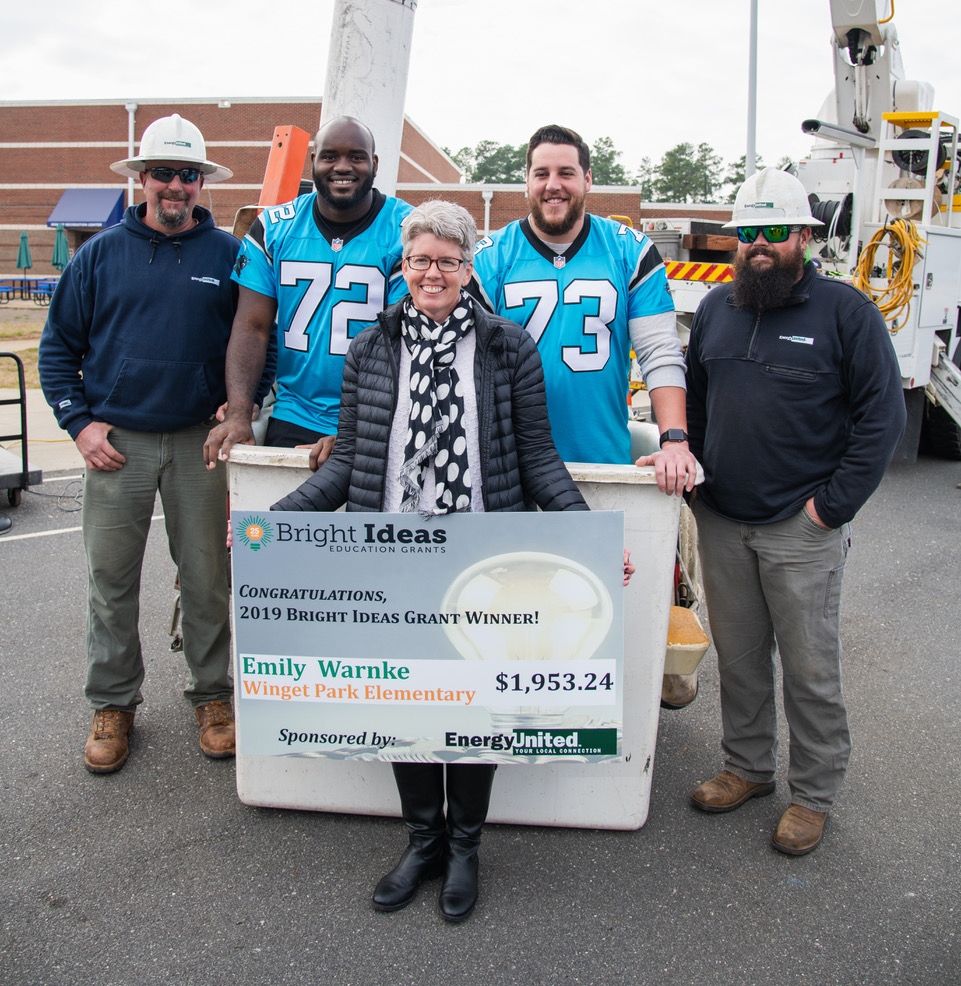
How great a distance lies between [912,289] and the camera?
8891 millimetres

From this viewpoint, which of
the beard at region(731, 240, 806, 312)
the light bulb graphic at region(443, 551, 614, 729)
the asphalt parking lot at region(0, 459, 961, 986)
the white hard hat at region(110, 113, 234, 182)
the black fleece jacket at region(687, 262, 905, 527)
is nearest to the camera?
the asphalt parking lot at region(0, 459, 961, 986)

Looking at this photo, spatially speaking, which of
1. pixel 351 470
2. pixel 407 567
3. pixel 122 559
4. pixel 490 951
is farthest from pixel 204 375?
pixel 490 951

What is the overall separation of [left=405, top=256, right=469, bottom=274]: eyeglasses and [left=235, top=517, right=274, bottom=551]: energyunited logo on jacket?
34.9 inches

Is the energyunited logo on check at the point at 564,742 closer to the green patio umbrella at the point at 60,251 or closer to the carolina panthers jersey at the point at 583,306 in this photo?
the carolina panthers jersey at the point at 583,306

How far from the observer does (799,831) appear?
297 centimetres

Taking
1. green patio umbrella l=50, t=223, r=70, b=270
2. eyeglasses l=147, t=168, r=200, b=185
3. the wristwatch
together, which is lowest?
the wristwatch

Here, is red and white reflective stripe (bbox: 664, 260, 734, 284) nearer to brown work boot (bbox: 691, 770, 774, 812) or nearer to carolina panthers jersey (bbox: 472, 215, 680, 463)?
carolina panthers jersey (bbox: 472, 215, 680, 463)

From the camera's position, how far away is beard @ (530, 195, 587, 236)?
10.0ft

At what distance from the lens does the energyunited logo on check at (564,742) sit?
260 centimetres

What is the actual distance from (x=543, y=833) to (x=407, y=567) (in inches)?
47.6

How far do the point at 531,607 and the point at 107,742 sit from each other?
2006mm

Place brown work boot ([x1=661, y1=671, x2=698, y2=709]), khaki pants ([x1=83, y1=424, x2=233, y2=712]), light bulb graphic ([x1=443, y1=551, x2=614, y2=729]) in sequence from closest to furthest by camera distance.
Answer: light bulb graphic ([x1=443, y1=551, x2=614, y2=729]), khaki pants ([x1=83, y1=424, x2=233, y2=712]), brown work boot ([x1=661, y1=671, x2=698, y2=709])

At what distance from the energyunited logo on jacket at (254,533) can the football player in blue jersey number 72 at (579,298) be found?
3.62ft

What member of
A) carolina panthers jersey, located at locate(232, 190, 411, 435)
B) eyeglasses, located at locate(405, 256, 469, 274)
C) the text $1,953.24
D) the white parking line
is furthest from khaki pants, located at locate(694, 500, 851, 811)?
the white parking line
